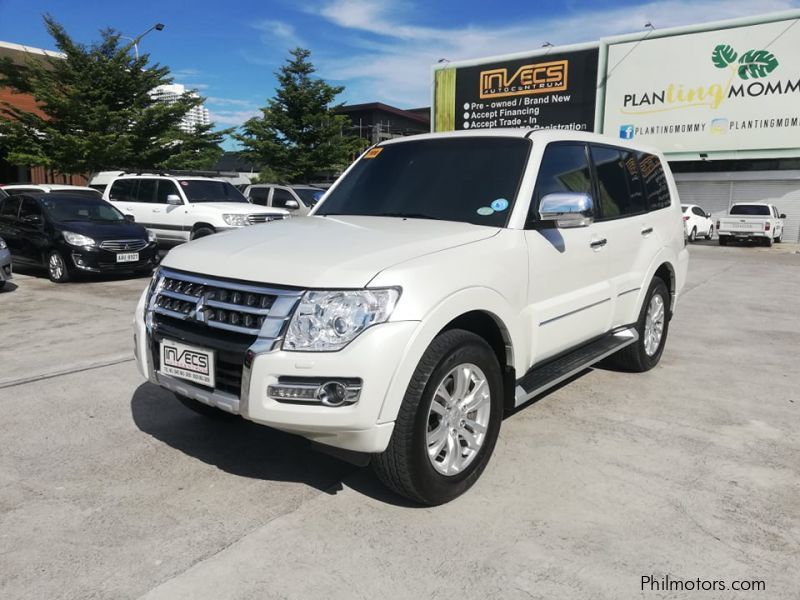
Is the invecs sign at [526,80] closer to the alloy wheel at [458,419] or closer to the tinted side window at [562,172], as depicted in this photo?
the tinted side window at [562,172]

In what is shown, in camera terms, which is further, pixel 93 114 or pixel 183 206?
pixel 93 114

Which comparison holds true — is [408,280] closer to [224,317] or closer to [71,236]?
[224,317]

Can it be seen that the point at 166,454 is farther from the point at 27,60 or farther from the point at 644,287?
the point at 27,60

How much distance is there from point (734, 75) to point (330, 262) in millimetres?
27125

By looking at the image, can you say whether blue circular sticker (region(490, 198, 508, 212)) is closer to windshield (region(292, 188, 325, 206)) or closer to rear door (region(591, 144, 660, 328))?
rear door (region(591, 144, 660, 328))

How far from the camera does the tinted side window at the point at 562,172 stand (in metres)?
3.80

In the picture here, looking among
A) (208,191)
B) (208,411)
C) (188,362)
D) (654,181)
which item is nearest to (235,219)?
(208,191)

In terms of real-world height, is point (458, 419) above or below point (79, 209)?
below

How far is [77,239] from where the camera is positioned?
10469mm

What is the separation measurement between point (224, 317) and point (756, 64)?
27.3 meters

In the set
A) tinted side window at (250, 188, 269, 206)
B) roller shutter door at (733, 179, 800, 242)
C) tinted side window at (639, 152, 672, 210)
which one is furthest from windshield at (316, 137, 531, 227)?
roller shutter door at (733, 179, 800, 242)

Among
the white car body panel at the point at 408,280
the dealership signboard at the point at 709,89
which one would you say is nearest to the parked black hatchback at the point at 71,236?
the white car body panel at the point at 408,280

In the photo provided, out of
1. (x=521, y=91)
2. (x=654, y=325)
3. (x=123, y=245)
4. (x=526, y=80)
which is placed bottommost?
(x=654, y=325)

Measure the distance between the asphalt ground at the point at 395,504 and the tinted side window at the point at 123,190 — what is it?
1046cm
